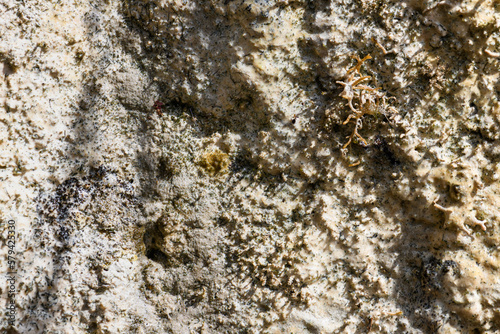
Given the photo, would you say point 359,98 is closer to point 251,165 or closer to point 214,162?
point 251,165

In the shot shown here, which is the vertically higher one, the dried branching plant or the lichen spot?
the dried branching plant

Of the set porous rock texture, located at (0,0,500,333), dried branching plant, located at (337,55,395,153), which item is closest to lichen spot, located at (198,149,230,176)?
porous rock texture, located at (0,0,500,333)

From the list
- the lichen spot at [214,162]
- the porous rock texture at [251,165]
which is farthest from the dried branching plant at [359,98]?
the lichen spot at [214,162]

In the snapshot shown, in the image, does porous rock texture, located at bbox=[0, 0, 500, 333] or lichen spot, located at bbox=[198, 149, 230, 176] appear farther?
lichen spot, located at bbox=[198, 149, 230, 176]

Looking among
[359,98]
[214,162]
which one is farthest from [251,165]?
[359,98]

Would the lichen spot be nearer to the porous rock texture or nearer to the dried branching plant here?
the porous rock texture

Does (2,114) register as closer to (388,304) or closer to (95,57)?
(95,57)

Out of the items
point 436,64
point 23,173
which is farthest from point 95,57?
point 436,64

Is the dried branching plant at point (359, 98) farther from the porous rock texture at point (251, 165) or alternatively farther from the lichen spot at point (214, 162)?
the lichen spot at point (214, 162)
